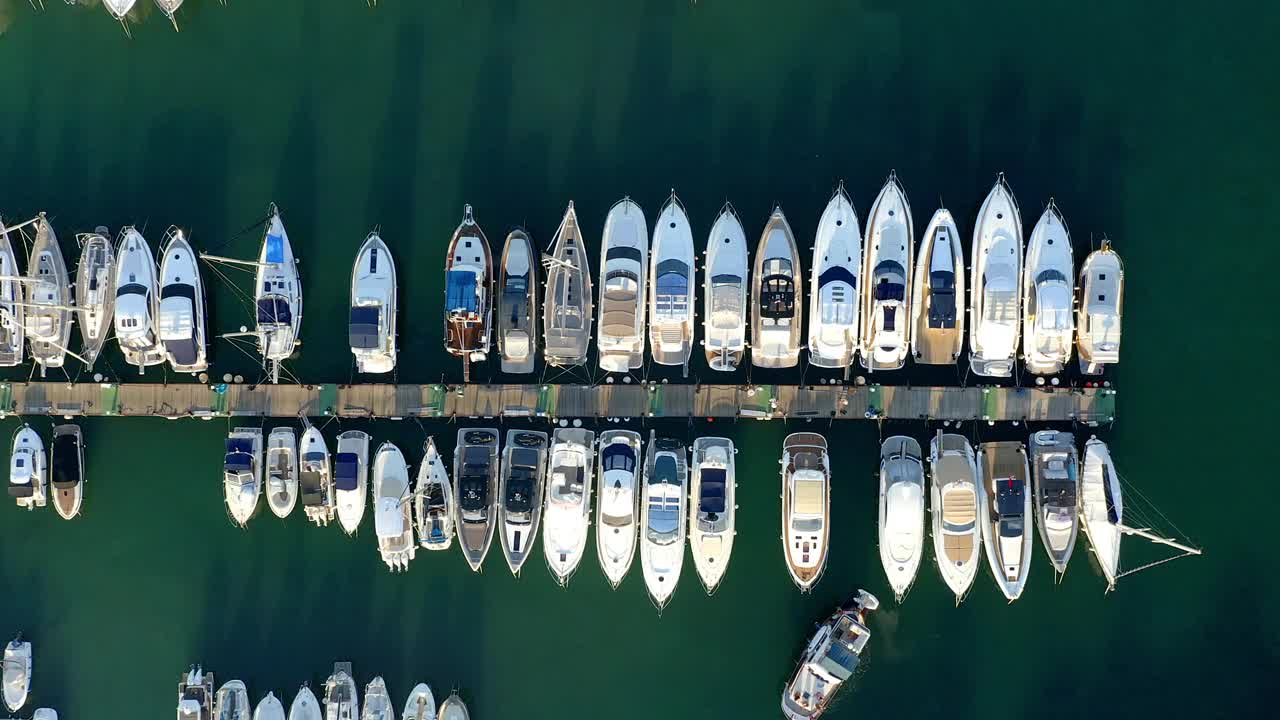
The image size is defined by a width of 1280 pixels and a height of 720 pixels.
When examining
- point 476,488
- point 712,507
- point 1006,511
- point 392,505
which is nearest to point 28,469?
point 392,505

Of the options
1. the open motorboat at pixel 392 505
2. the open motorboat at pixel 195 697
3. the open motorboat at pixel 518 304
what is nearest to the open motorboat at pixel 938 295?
the open motorboat at pixel 518 304

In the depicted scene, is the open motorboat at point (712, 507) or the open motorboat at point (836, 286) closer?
the open motorboat at point (836, 286)

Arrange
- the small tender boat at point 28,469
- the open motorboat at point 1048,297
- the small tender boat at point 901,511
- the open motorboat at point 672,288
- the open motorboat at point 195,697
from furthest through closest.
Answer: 1. the open motorboat at point 195,697
2. the small tender boat at point 28,469
3. the open motorboat at point 672,288
4. the small tender boat at point 901,511
5. the open motorboat at point 1048,297

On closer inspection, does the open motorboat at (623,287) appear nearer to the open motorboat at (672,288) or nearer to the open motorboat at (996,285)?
the open motorboat at (672,288)

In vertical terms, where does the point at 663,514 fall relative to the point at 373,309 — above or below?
below

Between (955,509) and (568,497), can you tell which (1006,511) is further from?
(568,497)

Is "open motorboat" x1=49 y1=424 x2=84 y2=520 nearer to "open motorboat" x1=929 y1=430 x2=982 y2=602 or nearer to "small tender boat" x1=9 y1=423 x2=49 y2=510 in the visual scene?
"small tender boat" x1=9 y1=423 x2=49 y2=510

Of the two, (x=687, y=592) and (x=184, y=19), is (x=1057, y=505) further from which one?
(x=184, y=19)

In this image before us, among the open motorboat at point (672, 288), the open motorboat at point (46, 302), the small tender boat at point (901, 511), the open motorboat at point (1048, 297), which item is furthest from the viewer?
the open motorboat at point (46, 302)
